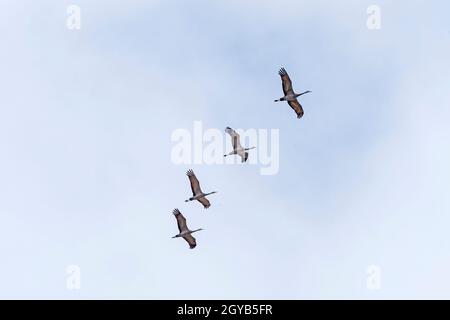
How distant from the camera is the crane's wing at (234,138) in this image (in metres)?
105

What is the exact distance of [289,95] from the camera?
105 m

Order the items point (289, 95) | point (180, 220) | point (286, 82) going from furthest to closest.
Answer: point (180, 220)
point (289, 95)
point (286, 82)

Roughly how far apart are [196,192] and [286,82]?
1259cm

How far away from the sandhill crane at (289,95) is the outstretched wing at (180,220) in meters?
13.4

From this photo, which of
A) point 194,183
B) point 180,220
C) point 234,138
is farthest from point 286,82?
point 180,220

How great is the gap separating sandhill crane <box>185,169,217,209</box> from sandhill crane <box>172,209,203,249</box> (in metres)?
1.68

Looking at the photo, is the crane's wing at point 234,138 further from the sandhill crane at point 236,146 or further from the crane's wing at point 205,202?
the crane's wing at point 205,202

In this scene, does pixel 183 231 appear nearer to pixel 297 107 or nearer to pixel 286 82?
pixel 297 107

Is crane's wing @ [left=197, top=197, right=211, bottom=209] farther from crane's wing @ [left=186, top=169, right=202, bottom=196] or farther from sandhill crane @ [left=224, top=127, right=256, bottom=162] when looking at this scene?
sandhill crane @ [left=224, top=127, right=256, bottom=162]

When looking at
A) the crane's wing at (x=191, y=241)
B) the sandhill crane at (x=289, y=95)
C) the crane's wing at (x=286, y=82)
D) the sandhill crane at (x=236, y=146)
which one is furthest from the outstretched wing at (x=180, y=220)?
the crane's wing at (x=286, y=82)
